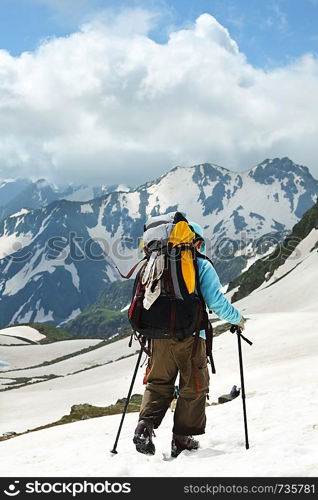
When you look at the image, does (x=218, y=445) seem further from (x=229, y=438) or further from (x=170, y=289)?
(x=170, y=289)

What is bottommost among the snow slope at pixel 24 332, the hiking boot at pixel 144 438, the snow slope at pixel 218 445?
the snow slope at pixel 218 445

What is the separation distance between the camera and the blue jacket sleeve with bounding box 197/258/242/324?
24.6ft

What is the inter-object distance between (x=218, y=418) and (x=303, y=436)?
3.04m

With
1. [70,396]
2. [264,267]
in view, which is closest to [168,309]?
[70,396]

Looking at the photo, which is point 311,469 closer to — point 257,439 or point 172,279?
point 257,439

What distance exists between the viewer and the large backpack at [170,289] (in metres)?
7.29

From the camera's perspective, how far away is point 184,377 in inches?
299

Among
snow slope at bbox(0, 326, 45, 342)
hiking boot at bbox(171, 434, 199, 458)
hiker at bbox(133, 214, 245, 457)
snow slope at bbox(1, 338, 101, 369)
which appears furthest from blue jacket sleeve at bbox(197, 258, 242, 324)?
A: snow slope at bbox(0, 326, 45, 342)

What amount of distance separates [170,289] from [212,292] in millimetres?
659

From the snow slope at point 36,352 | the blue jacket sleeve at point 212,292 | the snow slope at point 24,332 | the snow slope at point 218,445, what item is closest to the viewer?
the snow slope at point 218,445

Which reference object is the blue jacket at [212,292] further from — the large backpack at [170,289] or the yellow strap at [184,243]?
the yellow strap at [184,243]

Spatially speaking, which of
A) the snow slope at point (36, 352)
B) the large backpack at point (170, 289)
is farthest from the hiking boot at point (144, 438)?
the snow slope at point (36, 352)

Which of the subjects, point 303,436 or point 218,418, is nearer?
point 303,436

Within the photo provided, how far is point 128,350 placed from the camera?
61.3 m
